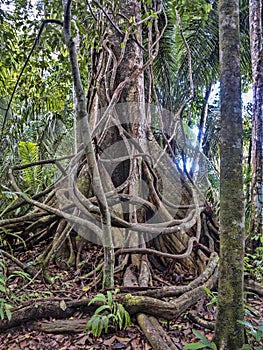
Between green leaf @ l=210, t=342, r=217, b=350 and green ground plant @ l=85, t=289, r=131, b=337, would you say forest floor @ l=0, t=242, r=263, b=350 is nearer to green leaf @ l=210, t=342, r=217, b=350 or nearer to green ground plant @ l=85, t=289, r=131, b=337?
green ground plant @ l=85, t=289, r=131, b=337

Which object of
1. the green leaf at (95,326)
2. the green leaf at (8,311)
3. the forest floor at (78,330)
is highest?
the green leaf at (8,311)

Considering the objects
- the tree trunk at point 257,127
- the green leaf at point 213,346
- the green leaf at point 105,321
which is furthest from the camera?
the tree trunk at point 257,127

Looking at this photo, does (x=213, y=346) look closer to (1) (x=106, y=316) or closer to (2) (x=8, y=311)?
(1) (x=106, y=316)

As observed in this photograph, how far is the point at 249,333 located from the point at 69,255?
198 centimetres

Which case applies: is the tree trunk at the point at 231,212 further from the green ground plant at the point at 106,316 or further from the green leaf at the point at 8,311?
the green leaf at the point at 8,311

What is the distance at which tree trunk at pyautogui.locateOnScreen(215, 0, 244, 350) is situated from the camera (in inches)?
67.4

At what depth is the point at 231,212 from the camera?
1.74 metres

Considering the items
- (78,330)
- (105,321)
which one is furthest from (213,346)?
(78,330)

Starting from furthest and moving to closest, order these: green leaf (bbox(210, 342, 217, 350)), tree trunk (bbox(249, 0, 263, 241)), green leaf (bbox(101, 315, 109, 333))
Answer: tree trunk (bbox(249, 0, 263, 241)) < green leaf (bbox(101, 315, 109, 333)) < green leaf (bbox(210, 342, 217, 350))

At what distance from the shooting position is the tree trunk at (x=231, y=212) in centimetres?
171

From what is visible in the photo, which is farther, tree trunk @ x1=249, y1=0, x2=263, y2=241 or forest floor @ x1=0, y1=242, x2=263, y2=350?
tree trunk @ x1=249, y1=0, x2=263, y2=241

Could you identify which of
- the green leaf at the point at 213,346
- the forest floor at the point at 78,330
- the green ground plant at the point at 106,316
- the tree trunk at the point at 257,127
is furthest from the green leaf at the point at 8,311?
the tree trunk at the point at 257,127

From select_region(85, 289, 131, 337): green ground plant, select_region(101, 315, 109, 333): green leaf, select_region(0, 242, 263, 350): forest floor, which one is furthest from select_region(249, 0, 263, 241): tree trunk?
select_region(101, 315, 109, 333): green leaf

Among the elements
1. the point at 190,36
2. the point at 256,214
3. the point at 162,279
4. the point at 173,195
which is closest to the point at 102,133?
the point at 173,195
